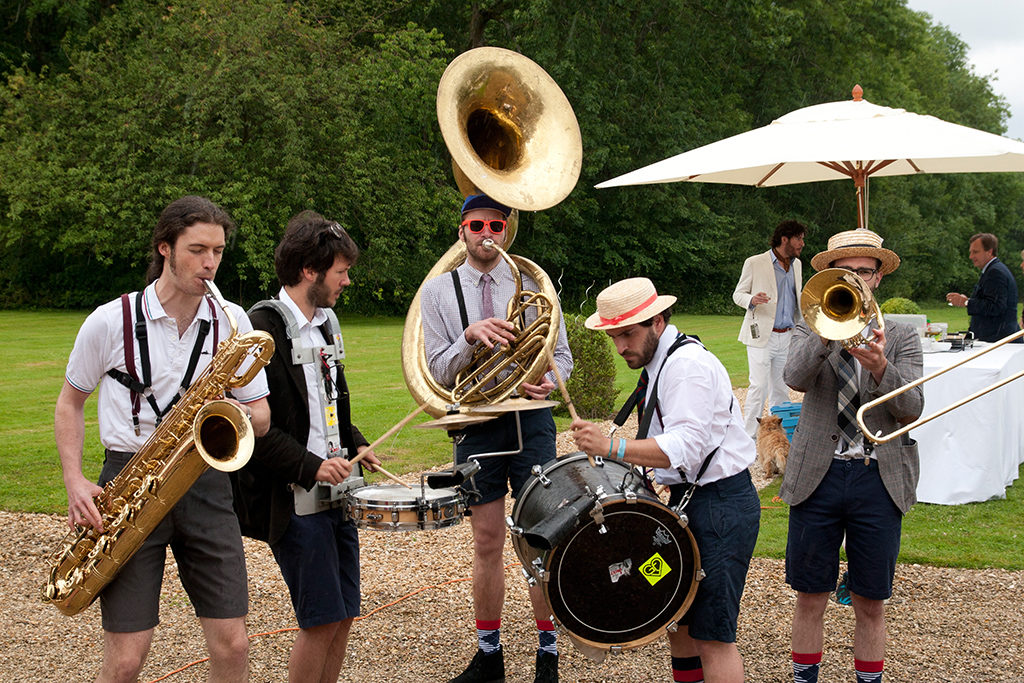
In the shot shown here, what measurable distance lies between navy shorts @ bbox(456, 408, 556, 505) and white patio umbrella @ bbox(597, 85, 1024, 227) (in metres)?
2.20

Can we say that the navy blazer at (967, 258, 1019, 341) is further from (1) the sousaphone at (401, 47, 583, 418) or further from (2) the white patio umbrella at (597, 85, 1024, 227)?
(1) the sousaphone at (401, 47, 583, 418)

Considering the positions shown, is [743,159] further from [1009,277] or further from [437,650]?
[1009,277]

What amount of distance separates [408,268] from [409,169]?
2761mm

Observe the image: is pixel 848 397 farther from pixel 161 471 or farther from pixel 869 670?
pixel 161 471

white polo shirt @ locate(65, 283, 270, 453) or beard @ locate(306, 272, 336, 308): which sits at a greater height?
beard @ locate(306, 272, 336, 308)

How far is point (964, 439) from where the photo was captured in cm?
704

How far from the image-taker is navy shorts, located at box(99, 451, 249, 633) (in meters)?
3.20

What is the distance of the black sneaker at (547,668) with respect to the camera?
430 centimetres

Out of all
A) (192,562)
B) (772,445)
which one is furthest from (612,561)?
(772,445)

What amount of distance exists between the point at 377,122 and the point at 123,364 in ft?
79.9

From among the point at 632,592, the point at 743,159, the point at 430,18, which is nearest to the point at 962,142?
the point at 743,159

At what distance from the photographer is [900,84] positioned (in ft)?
123

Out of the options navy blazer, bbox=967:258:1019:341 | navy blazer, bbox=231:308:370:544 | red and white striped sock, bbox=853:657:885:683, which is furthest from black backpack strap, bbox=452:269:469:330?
navy blazer, bbox=967:258:1019:341

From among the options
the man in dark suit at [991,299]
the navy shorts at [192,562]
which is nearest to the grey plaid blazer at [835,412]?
the navy shorts at [192,562]
